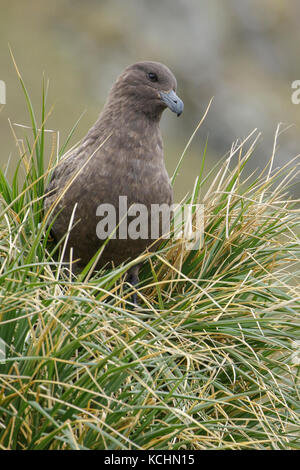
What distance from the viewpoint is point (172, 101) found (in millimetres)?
3656

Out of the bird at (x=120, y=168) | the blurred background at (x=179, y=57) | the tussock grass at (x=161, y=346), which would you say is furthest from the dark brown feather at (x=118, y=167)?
the blurred background at (x=179, y=57)

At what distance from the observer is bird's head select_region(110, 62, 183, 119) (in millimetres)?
3711

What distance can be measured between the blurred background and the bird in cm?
687

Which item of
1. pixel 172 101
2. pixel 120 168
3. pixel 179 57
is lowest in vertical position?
pixel 120 168

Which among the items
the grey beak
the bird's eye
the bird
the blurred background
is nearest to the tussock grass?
the bird

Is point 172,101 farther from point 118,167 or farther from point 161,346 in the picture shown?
point 161,346

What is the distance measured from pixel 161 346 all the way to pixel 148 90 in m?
1.34

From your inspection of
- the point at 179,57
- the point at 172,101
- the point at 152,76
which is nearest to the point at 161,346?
the point at 172,101

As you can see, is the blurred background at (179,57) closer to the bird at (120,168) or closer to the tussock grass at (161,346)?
the bird at (120,168)

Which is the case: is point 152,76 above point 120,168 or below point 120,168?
above

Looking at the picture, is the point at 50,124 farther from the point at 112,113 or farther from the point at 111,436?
the point at 111,436

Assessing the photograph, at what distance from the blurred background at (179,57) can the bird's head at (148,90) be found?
6.83 metres

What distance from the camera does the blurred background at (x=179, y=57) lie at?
11.0 m

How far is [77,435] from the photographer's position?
2605mm
